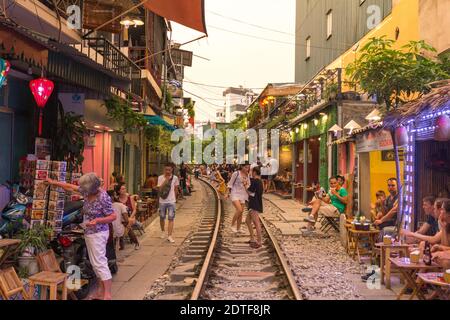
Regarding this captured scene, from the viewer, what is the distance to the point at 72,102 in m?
11.4

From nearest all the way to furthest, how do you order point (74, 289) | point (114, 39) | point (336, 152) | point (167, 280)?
point (74, 289) < point (167, 280) < point (336, 152) < point (114, 39)

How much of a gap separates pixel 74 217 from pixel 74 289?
8.81ft

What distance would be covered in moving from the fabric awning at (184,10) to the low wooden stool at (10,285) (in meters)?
7.28

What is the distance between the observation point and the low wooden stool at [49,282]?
5867mm

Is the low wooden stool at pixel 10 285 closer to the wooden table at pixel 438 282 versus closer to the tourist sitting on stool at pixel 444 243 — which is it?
the wooden table at pixel 438 282

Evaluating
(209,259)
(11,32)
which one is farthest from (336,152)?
(11,32)

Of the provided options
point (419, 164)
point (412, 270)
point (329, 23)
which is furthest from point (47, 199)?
point (329, 23)

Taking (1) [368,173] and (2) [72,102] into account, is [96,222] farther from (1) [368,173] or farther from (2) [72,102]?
(1) [368,173]

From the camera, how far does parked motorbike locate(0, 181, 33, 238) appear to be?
7485mm

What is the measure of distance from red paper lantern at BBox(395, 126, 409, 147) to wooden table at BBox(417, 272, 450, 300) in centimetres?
353

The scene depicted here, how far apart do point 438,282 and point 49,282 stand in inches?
185

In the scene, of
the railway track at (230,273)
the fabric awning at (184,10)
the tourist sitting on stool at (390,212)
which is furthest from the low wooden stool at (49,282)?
the fabric awning at (184,10)
